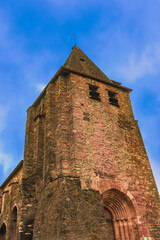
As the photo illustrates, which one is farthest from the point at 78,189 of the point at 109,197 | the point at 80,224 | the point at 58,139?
the point at 58,139

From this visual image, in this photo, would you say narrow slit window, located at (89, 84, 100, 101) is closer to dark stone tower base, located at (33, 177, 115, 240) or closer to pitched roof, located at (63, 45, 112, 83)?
pitched roof, located at (63, 45, 112, 83)

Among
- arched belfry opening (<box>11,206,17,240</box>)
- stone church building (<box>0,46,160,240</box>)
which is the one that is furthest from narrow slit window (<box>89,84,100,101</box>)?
arched belfry opening (<box>11,206,17,240</box>)

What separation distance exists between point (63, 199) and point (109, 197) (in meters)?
3.01

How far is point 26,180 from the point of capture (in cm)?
1070

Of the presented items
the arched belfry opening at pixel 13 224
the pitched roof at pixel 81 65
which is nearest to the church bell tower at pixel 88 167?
the pitched roof at pixel 81 65

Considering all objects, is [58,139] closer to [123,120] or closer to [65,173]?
[65,173]

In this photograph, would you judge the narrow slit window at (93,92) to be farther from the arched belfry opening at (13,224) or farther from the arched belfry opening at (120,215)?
the arched belfry opening at (13,224)

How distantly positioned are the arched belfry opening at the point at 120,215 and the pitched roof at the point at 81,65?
7624mm

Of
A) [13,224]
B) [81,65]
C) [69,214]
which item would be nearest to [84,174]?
[69,214]

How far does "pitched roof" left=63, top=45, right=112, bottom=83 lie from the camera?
47.3 ft

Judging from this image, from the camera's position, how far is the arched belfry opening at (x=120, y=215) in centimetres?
987

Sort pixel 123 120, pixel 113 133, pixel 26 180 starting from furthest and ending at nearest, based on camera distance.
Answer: pixel 123 120, pixel 113 133, pixel 26 180

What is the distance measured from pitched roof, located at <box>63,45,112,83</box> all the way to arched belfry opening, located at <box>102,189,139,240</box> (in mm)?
7624

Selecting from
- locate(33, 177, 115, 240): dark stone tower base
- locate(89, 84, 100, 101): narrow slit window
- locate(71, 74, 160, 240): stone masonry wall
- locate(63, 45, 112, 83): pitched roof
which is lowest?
locate(33, 177, 115, 240): dark stone tower base
